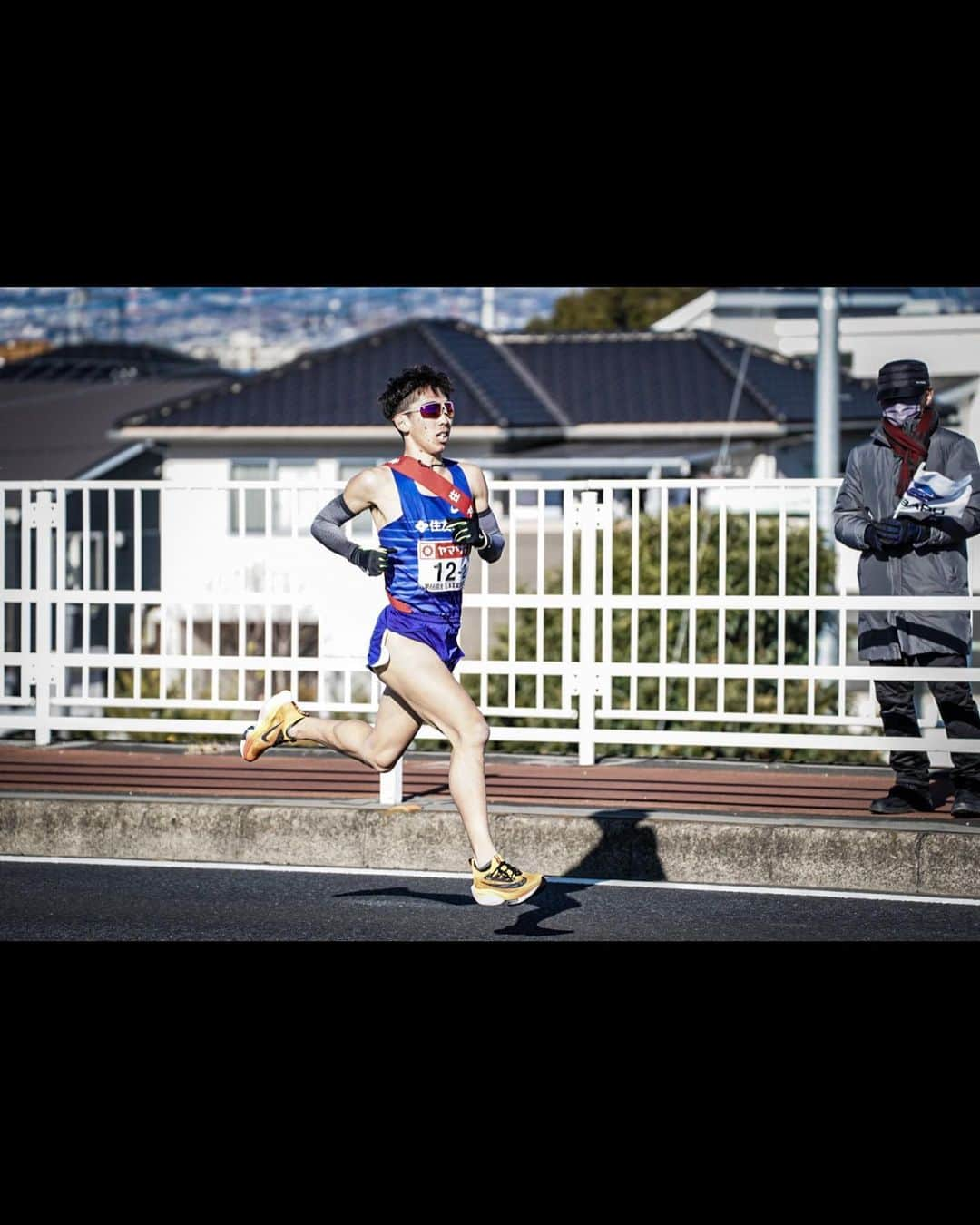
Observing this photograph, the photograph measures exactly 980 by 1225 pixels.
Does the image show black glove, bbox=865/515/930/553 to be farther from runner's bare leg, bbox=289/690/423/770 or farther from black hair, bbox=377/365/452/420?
runner's bare leg, bbox=289/690/423/770

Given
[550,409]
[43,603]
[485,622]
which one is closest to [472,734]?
[485,622]

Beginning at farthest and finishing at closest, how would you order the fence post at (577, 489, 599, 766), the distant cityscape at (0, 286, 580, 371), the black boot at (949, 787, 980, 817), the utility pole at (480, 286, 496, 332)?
the utility pole at (480, 286, 496, 332) → the distant cityscape at (0, 286, 580, 371) → the fence post at (577, 489, 599, 766) → the black boot at (949, 787, 980, 817)

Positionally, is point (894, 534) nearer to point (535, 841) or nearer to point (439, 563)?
point (535, 841)

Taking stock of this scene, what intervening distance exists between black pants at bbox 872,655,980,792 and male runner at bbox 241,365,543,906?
96.3 inches

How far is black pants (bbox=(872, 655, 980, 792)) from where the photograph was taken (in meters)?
9.02

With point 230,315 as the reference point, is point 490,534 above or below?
below

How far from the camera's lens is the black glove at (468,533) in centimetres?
751

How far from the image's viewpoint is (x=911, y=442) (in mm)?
9055

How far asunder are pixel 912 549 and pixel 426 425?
2644 mm

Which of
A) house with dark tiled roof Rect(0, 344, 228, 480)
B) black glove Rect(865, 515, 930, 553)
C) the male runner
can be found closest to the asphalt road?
the male runner
